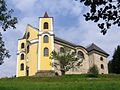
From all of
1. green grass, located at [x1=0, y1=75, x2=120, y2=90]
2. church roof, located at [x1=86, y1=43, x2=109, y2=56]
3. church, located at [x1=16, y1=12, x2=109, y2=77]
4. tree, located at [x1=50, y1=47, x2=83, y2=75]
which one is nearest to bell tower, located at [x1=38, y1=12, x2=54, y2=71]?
church, located at [x1=16, y1=12, x2=109, y2=77]

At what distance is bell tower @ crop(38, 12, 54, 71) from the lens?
81.7 m

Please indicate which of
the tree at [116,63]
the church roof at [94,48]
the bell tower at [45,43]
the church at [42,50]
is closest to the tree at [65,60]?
the bell tower at [45,43]

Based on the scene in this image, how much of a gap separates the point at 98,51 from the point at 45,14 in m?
17.3

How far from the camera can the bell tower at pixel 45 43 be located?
81688mm

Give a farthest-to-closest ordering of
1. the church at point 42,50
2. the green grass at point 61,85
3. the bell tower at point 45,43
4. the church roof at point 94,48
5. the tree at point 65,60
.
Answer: the church roof at point 94,48 < the church at point 42,50 < the bell tower at point 45,43 < the tree at point 65,60 < the green grass at point 61,85

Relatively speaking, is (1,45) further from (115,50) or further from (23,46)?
(115,50)

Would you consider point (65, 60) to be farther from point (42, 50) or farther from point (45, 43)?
point (45, 43)

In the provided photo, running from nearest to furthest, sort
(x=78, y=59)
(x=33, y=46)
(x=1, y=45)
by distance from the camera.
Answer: (x=1, y=45)
(x=78, y=59)
(x=33, y=46)

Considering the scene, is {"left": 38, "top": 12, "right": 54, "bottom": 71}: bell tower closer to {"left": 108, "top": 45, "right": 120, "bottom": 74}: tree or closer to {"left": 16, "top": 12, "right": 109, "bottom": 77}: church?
{"left": 16, "top": 12, "right": 109, "bottom": 77}: church

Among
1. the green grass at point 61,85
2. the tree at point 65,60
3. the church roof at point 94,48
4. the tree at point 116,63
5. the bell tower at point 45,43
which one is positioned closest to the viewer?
the green grass at point 61,85

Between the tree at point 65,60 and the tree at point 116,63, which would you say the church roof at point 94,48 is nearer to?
the tree at point 116,63

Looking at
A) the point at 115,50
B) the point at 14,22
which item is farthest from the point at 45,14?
the point at 14,22

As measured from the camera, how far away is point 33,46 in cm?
8581

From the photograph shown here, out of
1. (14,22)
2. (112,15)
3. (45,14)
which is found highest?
(45,14)
